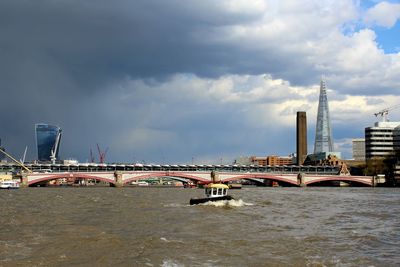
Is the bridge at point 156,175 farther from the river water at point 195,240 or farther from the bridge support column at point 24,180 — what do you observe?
the river water at point 195,240

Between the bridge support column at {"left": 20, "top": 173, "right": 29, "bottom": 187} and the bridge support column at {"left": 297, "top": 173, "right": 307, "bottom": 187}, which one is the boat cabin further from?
the bridge support column at {"left": 297, "top": 173, "right": 307, "bottom": 187}

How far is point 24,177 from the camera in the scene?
154 meters

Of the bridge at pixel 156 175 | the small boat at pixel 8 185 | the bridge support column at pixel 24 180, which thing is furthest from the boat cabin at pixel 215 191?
the bridge support column at pixel 24 180

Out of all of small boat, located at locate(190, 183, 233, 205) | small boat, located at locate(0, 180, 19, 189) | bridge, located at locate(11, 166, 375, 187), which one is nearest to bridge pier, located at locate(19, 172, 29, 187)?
bridge, located at locate(11, 166, 375, 187)

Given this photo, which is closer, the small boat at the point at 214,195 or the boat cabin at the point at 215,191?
the small boat at the point at 214,195

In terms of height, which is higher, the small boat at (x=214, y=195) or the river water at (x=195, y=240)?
the small boat at (x=214, y=195)

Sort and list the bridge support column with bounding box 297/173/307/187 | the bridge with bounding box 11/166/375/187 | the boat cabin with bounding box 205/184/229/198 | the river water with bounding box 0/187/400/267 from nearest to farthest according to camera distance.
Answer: the river water with bounding box 0/187/400/267, the boat cabin with bounding box 205/184/229/198, the bridge with bounding box 11/166/375/187, the bridge support column with bounding box 297/173/307/187

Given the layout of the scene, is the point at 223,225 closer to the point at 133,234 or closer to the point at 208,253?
the point at 133,234

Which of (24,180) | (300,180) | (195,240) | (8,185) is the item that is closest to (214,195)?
(195,240)

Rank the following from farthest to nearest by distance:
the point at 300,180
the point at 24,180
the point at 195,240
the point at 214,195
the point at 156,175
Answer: the point at 300,180
the point at 156,175
the point at 24,180
the point at 214,195
the point at 195,240

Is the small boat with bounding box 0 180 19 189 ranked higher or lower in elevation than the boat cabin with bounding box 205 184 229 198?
lower

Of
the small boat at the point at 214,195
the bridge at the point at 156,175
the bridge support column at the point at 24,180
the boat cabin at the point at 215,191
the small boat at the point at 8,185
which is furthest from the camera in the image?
the bridge at the point at 156,175

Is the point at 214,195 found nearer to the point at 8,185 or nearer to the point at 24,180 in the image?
the point at 8,185

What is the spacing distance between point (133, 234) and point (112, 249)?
655 centimetres
